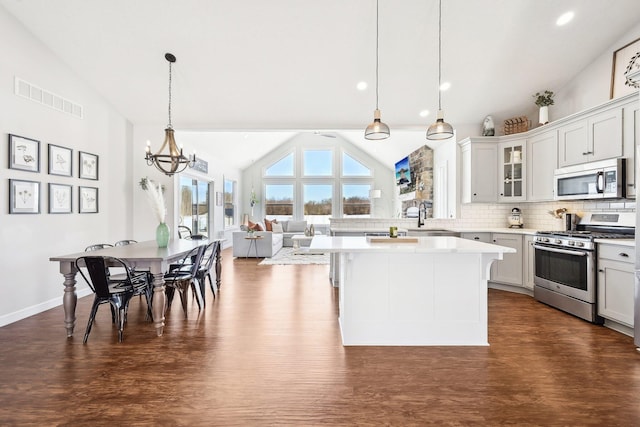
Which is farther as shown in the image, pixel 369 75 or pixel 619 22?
pixel 369 75

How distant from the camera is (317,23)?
3.78m

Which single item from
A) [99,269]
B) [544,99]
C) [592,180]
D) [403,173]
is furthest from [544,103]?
[99,269]

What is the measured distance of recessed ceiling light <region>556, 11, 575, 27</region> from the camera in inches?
142

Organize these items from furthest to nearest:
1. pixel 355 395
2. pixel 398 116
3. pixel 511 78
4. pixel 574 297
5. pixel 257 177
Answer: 1. pixel 257 177
2. pixel 398 116
3. pixel 511 78
4. pixel 574 297
5. pixel 355 395

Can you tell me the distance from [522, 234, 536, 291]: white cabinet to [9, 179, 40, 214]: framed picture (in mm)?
6123

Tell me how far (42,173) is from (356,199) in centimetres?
939

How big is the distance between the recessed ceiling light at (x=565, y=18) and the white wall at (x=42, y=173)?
598 centimetres

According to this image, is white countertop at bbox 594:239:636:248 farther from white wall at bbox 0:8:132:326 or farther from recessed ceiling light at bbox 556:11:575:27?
white wall at bbox 0:8:132:326

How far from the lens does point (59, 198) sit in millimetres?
4062

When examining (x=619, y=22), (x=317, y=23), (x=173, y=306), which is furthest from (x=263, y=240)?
(x=619, y=22)

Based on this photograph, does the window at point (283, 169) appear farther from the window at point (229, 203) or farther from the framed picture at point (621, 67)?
the framed picture at point (621, 67)

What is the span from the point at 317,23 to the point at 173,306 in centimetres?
380

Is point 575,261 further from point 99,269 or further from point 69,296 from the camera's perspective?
point 69,296

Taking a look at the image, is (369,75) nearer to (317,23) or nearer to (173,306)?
(317,23)
